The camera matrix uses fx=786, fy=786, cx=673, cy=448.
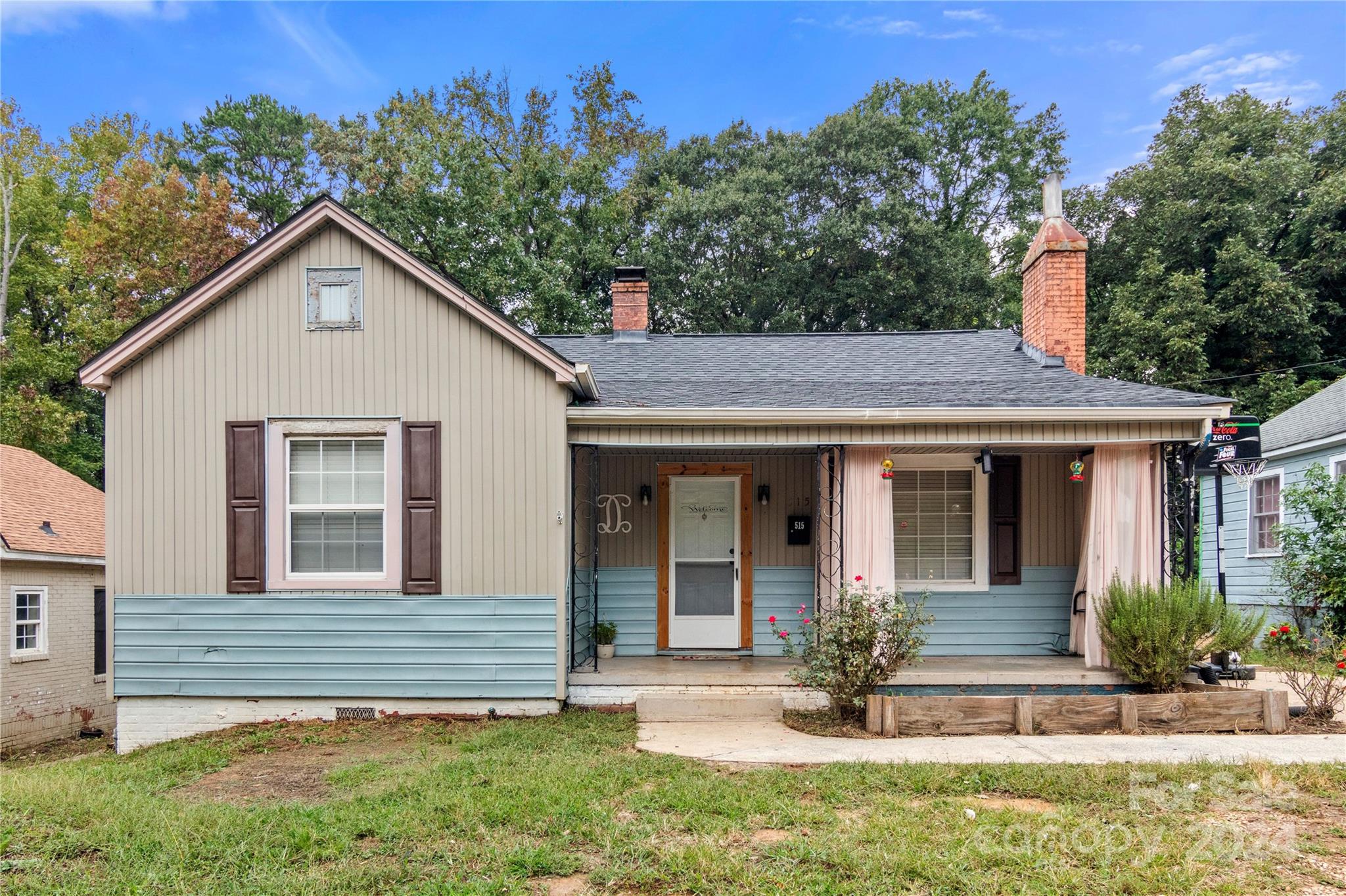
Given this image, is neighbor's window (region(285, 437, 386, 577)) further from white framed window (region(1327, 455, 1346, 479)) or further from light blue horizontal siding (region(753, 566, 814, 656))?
white framed window (region(1327, 455, 1346, 479))

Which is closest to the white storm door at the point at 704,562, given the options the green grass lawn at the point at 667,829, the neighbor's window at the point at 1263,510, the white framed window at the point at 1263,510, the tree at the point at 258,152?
the green grass lawn at the point at 667,829

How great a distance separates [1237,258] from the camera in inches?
720

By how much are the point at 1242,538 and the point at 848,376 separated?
8708 millimetres

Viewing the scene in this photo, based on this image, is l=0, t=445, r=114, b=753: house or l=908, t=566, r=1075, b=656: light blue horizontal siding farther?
l=0, t=445, r=114, b=753: house

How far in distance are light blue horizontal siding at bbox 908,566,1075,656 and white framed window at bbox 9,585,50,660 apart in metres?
12.7

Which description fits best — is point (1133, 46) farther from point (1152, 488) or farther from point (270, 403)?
point (270, 403)

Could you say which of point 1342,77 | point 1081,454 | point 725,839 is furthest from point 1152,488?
point 1342,77

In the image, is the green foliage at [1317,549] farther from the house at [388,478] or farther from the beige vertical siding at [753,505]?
the beige vertical siding at [753,505]

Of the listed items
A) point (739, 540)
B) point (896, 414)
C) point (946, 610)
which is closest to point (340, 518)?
point (739, 540)

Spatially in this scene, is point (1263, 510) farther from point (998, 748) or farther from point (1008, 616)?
point (998, 748)

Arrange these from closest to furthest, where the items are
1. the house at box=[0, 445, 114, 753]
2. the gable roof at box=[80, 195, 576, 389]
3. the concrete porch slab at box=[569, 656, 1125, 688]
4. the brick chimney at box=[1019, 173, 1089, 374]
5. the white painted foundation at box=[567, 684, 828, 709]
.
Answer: the gable roof at box=[80, 195, 576, 389] < the white painted foundation at box=[567, 684, 828, 709] < the concrete porch slab at box=[569, 656, 1125, 688] < the brick chimney at box=[1019, 173, 1089, 374] < the house at box=[0, 445, 114, 753]

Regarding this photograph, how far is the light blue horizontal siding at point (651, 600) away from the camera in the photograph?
8.73 meters

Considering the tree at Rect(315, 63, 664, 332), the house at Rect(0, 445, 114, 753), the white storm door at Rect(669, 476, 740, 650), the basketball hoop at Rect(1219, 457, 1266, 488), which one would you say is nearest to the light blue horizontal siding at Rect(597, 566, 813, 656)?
the white storm door at Rect(669, 476, 740, 650)

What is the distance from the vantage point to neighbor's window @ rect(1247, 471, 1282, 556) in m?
12.5
